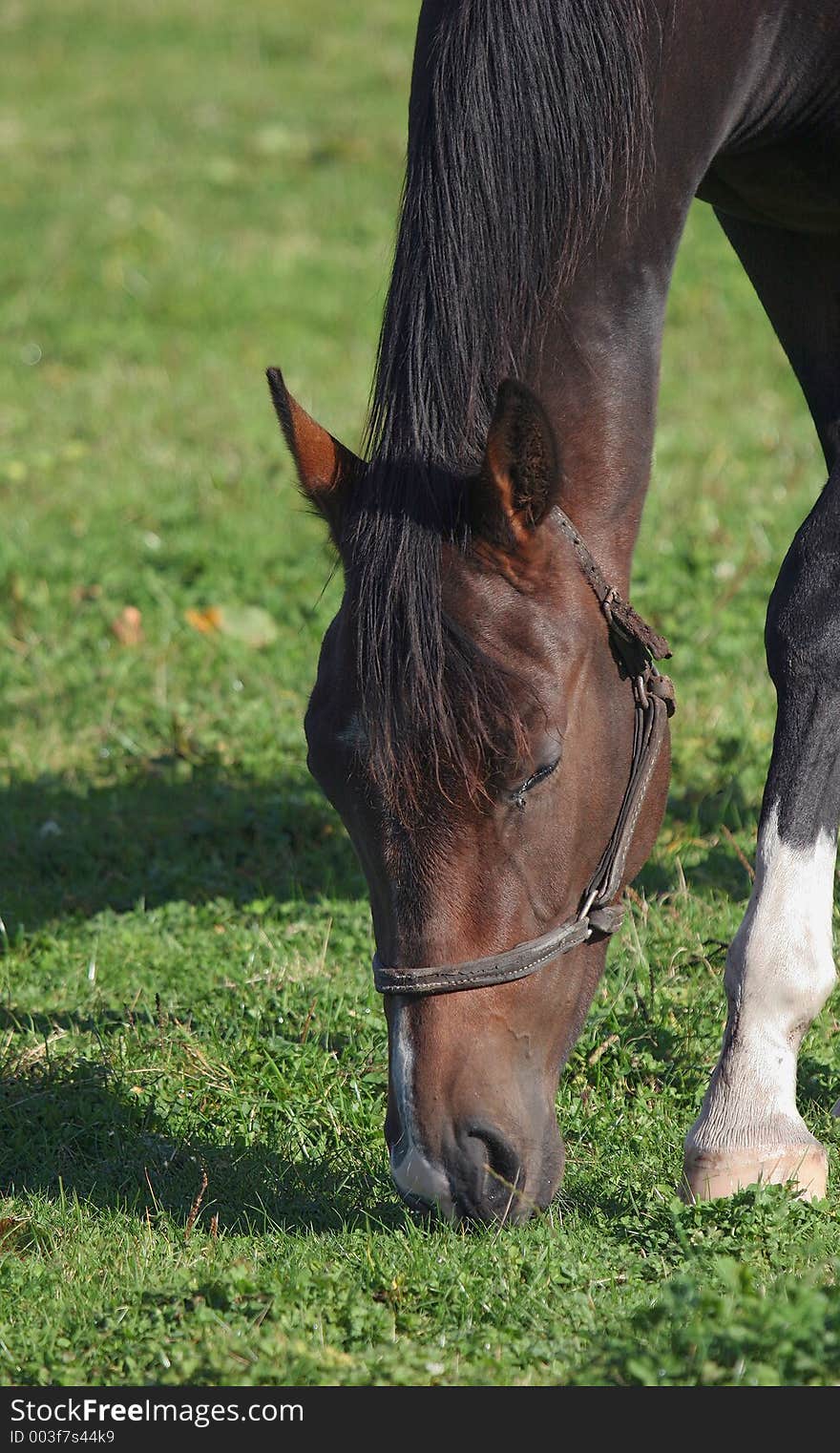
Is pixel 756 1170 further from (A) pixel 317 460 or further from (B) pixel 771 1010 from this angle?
(A) pixel 317 460

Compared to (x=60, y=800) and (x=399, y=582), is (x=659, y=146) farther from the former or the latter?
(x=60, y=800)

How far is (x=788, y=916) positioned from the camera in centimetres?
315

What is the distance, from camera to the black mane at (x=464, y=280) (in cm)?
272

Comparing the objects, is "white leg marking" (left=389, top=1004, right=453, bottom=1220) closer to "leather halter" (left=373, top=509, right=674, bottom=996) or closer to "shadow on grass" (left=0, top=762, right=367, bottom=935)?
"leather halter" (left=373, top=509, right=674, bottom=996)

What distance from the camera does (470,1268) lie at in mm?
2803

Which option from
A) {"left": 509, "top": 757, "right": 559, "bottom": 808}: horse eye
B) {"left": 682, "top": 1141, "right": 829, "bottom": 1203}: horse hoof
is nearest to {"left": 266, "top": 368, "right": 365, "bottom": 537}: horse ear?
{"left": 509, "top": 757, "right": 559, "bottom": 808}: horse eye

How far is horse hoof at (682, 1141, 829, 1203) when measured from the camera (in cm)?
304

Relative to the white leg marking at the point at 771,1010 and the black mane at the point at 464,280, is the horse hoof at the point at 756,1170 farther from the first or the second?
the black mane at the point at 464,280

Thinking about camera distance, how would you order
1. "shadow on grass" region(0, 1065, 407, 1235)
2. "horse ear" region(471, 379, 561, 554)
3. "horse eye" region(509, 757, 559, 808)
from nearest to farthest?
"horse ear" region(471, 379, 561, 554), "horse eye" region(509, 757, 559, 808), "shadow on grass" region(0, 1065, 407, 1235)

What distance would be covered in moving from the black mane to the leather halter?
30 cm

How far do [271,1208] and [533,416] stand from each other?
63.4 inches

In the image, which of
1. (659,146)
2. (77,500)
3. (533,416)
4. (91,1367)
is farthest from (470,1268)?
(77,500)

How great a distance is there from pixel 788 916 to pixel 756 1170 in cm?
48

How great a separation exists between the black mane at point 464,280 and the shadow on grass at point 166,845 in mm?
2132
